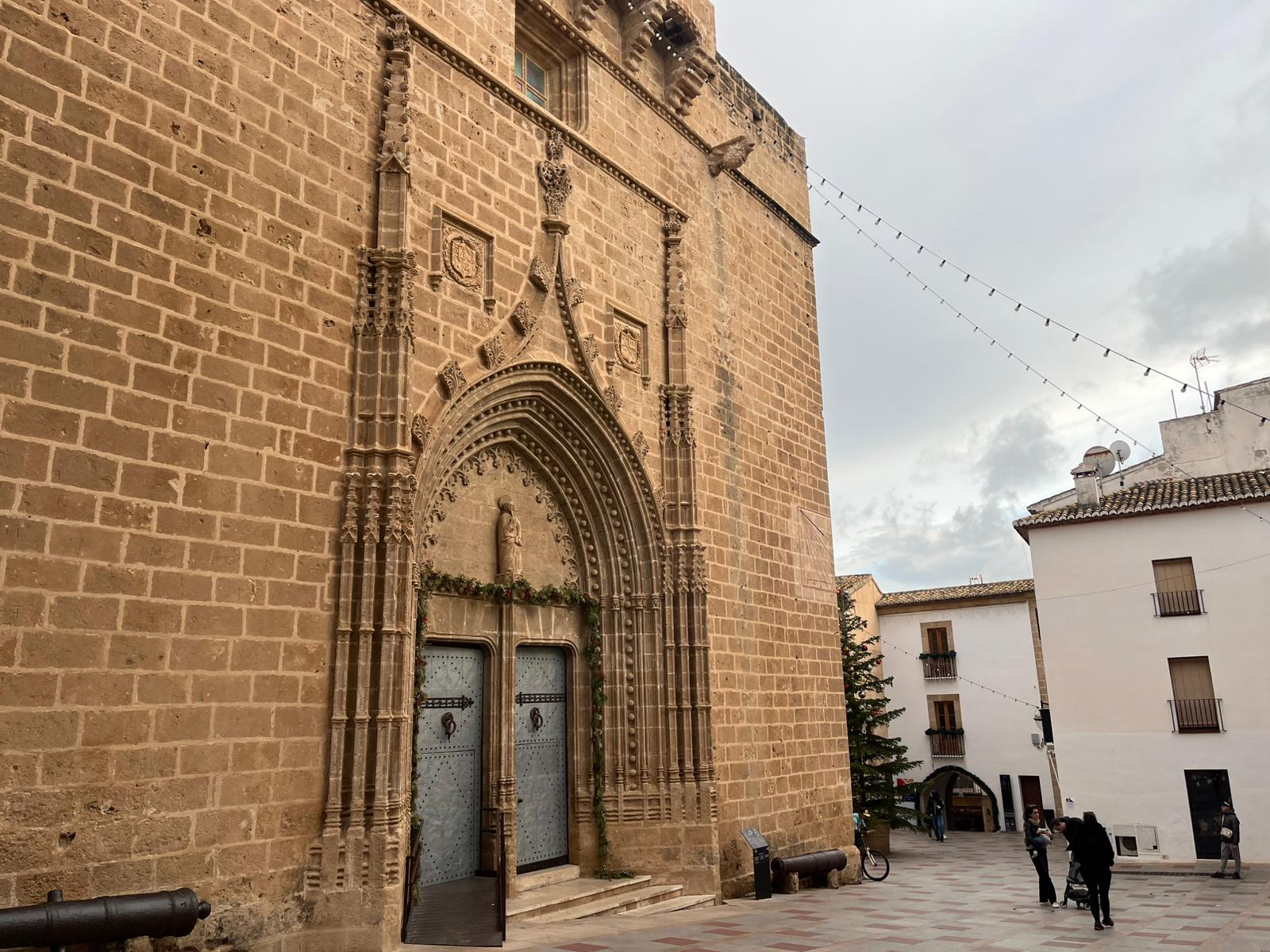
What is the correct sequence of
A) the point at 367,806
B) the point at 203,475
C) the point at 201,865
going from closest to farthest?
the point at 201,865
the point at 203,475
the point at 367,806

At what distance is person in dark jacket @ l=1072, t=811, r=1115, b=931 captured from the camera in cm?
812

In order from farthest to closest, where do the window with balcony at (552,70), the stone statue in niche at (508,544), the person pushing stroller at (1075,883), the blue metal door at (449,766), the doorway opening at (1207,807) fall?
the doorway opening at (1207,807) → the window with balcony at (552,70) → the person pushing stroller at (1075,883) → the stone statue in niche at (508,544) → the blue metal door at (449,766)

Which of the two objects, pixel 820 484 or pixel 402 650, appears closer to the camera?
pixel 402 650

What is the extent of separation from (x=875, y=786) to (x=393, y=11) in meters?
15.7

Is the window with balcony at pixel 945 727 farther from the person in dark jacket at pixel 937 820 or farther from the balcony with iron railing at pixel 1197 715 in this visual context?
the balcony with iron railing at pixel 1197 715

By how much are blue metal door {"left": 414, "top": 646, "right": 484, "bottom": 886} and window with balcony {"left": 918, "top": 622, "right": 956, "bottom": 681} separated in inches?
884

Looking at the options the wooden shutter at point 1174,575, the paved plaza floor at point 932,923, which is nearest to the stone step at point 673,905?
the paved plaza floor at point 932,923

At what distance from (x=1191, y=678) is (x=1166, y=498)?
3.32m

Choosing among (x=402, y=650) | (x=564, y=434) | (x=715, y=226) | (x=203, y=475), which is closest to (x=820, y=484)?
(x=715, y=226)

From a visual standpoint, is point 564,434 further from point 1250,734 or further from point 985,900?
point 1250,734

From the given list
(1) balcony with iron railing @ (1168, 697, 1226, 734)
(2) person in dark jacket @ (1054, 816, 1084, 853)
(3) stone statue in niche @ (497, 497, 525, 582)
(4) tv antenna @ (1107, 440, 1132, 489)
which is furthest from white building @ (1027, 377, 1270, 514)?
(3) stone statue in niche @ (497, 497, 525, 582)

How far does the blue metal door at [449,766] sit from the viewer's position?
767 cm

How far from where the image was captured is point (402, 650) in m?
6.55

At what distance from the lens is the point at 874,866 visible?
40.8ft
